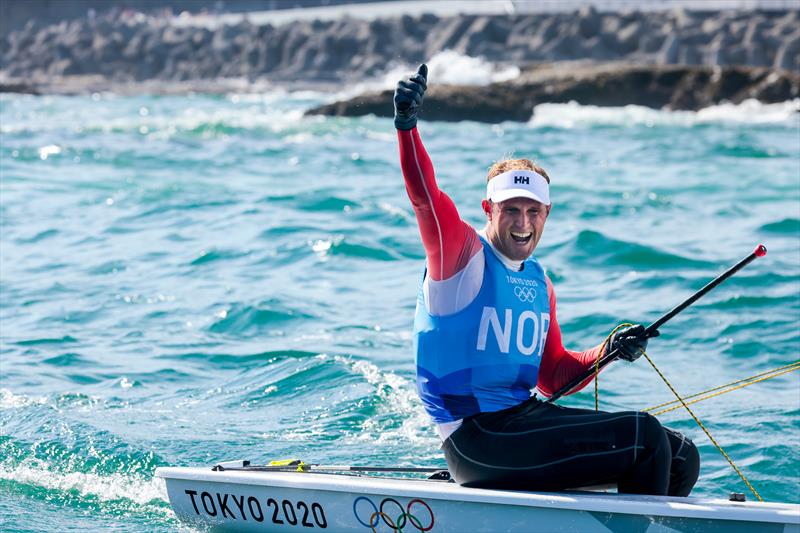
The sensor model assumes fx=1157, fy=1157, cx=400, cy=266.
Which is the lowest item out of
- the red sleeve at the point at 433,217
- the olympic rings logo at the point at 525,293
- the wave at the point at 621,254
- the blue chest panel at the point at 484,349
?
the blue chest panel at the point at 484,349

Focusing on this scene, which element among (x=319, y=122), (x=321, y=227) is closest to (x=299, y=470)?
(x=321, y=227)

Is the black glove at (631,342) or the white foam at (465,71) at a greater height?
the white foam at (465,71)

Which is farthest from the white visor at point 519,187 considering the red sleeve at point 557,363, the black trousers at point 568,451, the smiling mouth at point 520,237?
the black trousers at point 568,451

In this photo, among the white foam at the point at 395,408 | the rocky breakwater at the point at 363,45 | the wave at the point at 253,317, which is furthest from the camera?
the rocky breakwater at the point at 363,45

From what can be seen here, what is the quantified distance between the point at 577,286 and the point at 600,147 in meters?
8.99

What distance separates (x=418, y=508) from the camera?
3793 mm

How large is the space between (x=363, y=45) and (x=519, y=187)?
3192 cm

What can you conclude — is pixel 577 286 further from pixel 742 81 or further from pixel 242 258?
pixel 742 81

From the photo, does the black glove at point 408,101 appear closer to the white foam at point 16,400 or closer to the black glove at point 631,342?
the black glove at point 631,342

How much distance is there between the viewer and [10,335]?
7699 millimetres

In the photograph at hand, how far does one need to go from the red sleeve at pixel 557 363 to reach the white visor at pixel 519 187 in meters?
0.52

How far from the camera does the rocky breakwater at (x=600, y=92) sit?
22094 mm

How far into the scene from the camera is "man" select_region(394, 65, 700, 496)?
361 centimetres

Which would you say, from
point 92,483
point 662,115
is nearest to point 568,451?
point 92,483
